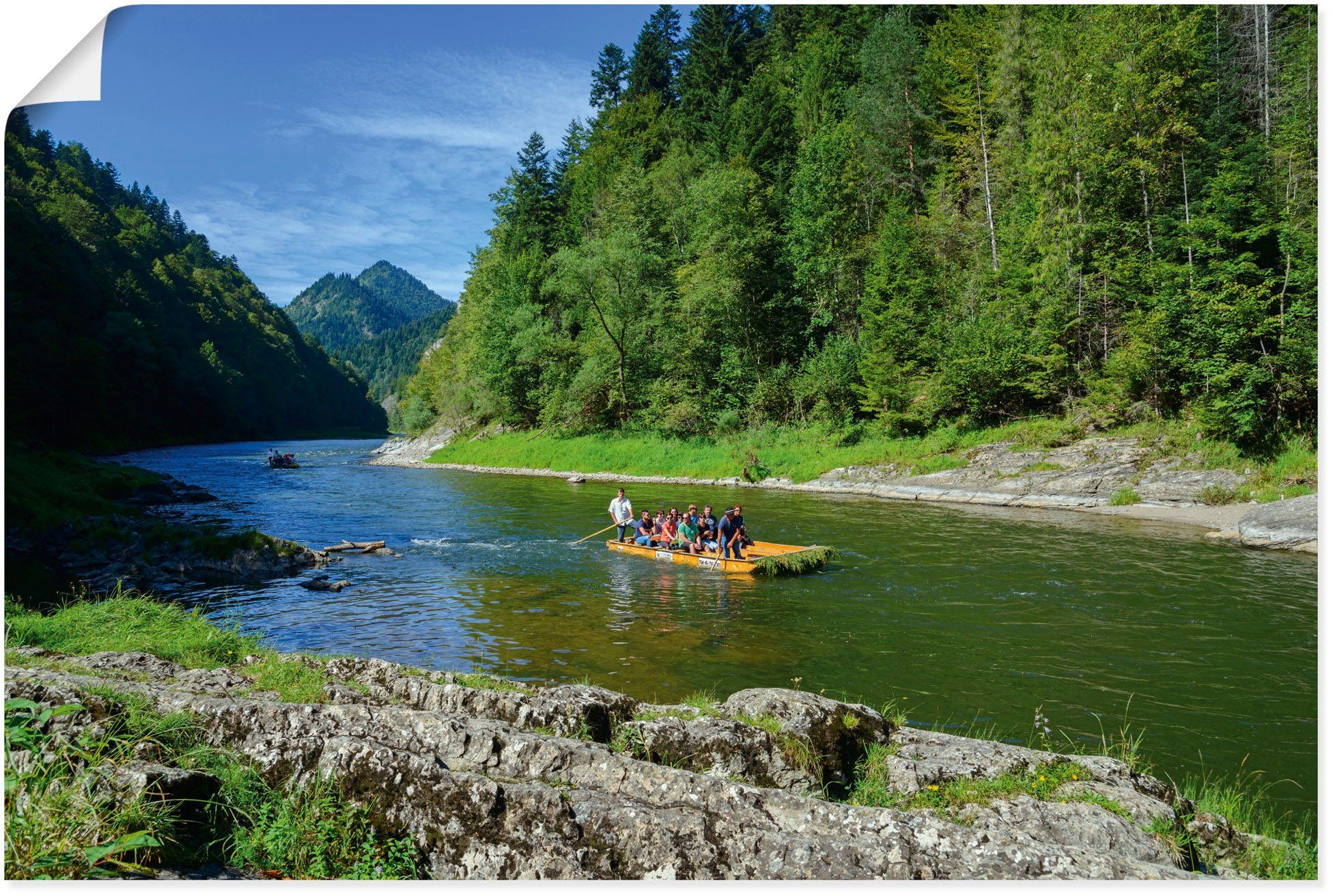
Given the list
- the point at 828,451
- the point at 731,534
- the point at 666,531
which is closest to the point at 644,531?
the point at 666,531

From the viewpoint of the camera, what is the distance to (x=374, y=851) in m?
3.53

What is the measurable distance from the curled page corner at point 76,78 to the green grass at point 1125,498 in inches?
1152

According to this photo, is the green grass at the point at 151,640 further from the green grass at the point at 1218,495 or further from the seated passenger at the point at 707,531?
the green grass at the point at 1218,495

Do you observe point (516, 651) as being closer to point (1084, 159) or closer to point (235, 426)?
point (1084, 159)

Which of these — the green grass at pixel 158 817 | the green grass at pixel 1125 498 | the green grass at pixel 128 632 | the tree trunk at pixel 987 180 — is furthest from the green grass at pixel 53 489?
the tree trunk at pixel 987 180

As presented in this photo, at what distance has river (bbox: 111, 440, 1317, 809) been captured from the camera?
8.89 metres

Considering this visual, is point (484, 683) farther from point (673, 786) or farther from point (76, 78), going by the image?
point (76, 78)

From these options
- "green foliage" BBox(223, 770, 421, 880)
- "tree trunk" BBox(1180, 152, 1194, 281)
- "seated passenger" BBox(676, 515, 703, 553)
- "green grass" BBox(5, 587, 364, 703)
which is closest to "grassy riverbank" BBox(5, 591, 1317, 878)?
"green foliage" BBox(223, 770, 421, 880)

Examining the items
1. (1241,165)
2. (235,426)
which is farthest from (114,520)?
(235,426)

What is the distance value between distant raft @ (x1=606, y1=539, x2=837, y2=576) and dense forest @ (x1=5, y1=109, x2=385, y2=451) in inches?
556

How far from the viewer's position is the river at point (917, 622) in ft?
29.2

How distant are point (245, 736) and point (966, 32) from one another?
51495mm

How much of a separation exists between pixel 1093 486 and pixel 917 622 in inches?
719

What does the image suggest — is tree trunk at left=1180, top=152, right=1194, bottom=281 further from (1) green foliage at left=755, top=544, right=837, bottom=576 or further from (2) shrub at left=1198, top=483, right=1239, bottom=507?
(1) green foliage at left=755, top=544, right=837, bottom=576
